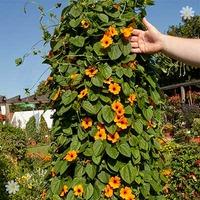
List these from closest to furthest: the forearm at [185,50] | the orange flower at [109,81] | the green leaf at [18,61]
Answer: the forearm at [185,50], the orange flower at [109,81], the green leaf at [18,61]

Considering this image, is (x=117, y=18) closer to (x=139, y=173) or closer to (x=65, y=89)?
(x=65, y=89)

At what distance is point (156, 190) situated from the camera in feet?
8.59

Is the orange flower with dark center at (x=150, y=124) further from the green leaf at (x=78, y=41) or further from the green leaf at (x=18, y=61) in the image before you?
the green leaf at (x=18, y=61)

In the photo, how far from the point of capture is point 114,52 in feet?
7.84

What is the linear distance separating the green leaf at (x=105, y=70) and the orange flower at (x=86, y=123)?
0.78 feet

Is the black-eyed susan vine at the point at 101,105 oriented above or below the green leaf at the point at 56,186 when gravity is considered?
above

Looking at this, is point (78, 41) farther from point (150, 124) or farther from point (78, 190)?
point (78, 190)

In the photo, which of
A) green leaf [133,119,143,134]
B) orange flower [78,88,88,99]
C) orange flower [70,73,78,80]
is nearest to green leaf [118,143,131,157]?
green leaf [133,119,143,134]

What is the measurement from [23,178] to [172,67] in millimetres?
3586

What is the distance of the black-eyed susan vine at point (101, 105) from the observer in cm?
239

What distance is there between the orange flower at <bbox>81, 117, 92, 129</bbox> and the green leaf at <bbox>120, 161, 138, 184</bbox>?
286 millimetres

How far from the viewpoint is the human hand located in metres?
1.88

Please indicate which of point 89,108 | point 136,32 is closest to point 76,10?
point 136,32

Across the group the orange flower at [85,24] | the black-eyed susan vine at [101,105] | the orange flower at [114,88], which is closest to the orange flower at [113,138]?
the black-eyed susan vine at [101,105]
